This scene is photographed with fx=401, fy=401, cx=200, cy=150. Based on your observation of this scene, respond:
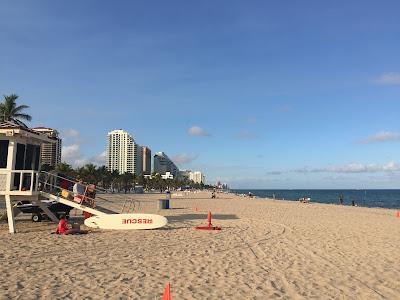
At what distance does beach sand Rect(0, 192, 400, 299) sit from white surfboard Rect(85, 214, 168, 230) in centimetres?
41

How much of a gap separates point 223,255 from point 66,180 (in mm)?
10191

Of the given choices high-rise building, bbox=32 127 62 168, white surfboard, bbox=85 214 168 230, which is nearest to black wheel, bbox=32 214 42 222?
high-rise building, bbox=32 127 62 168

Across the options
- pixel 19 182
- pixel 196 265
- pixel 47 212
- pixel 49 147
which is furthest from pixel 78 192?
pixel 49 147

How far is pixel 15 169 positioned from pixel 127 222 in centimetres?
512

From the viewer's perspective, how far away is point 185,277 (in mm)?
9078

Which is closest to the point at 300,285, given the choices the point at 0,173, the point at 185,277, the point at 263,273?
the point at 263,273

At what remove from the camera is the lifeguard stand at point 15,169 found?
1602 centimetres

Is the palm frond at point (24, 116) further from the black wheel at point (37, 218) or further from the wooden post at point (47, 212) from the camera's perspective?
the wooden post at point (47, 212)

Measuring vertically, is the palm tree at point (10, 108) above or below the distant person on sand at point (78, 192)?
above

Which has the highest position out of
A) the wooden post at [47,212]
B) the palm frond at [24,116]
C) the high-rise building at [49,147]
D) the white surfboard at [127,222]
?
the palm frond at [24,116]

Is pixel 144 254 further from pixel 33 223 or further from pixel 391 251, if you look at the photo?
pixel 33 223

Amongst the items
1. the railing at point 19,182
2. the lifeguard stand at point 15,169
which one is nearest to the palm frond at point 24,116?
the lifeguard stand at point 15,169

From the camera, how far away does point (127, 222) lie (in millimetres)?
16938

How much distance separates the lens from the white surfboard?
16.9 metres
